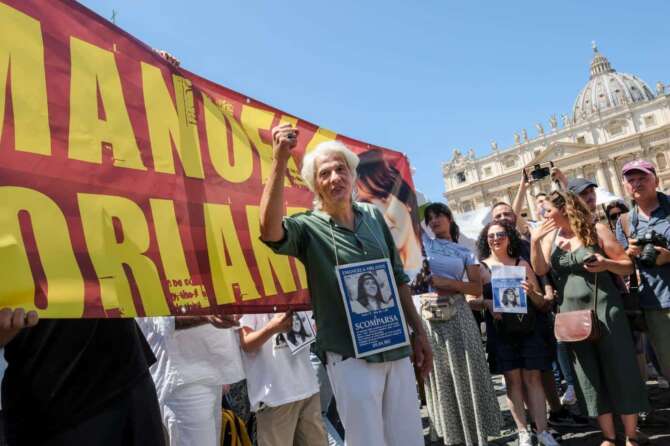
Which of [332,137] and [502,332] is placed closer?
[332,137]

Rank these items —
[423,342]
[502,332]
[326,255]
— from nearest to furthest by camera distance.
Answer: [326,255]
[423,342]
[502,332]

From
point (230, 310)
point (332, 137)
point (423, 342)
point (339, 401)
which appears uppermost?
point (332, 137)

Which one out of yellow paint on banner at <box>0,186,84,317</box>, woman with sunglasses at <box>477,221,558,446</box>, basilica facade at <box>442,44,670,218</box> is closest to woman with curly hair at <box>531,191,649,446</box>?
woman with sunglasses at <box>477,221,558,446</box>

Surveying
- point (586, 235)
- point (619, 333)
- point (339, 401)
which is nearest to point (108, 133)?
point (339, 401)

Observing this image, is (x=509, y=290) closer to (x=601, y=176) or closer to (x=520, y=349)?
(x=520, y=349)

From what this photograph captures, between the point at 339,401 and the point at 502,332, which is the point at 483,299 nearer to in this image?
the point at 502,332

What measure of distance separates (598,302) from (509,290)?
2.07ft

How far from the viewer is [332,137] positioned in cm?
328

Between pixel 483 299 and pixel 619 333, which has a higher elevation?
pixel 483 299

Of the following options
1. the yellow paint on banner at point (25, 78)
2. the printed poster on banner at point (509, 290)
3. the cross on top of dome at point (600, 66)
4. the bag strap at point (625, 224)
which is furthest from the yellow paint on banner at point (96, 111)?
the cross on top of dome at point (600, 66)

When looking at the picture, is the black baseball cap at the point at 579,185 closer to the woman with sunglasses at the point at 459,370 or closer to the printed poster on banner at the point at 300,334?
the woman with sunglasses at the point at 459,370

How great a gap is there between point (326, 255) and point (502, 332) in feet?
7.98

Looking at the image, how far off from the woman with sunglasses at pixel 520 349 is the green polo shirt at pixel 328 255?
6.86 ft

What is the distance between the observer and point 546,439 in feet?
11.6
